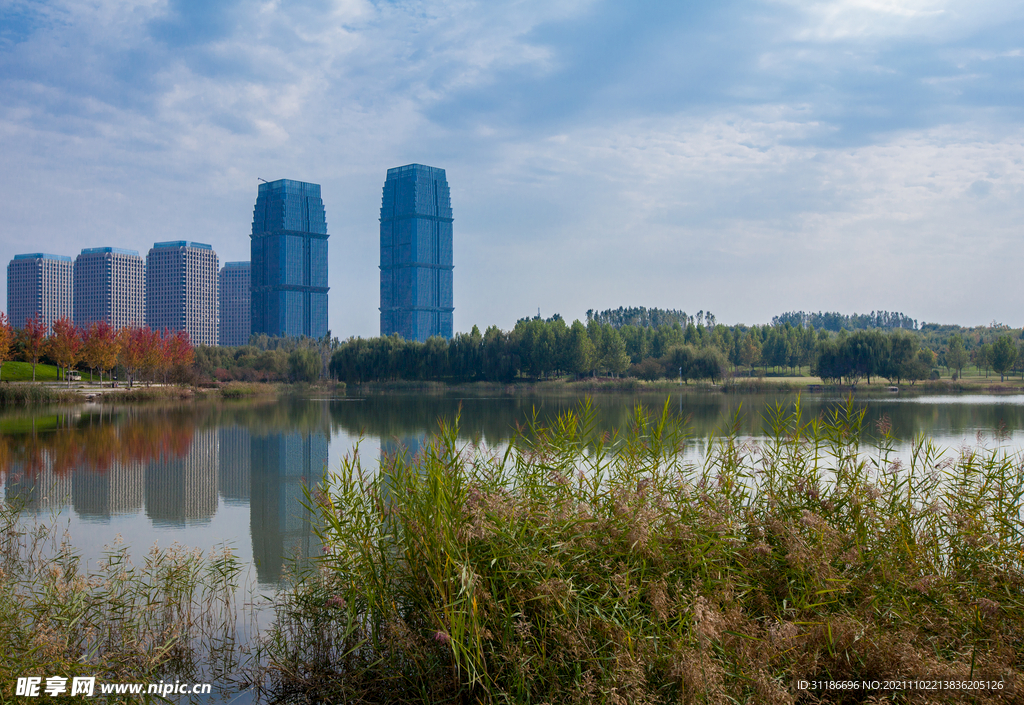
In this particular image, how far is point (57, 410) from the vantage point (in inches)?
1362

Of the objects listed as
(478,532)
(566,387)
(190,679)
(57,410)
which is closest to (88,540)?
(190,679)

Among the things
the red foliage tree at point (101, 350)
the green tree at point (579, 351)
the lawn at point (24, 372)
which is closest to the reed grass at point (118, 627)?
the red foliage tree at point (101, 350)

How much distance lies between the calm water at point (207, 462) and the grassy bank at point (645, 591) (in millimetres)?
868

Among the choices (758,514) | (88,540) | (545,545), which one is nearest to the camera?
(545,545)

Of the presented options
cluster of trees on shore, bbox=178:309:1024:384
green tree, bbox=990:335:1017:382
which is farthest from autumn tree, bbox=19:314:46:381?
green tree, bbox=990:335:1017:382

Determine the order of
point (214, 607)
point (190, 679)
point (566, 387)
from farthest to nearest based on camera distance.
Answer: point (566, 387)
point (214, 607)
point (190, 679)

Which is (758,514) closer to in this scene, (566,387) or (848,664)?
(848,664)

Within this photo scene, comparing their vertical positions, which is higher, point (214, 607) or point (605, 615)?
point (605, 615)

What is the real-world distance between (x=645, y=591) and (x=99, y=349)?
5715cm

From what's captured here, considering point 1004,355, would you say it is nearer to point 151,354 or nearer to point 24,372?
point 151,354

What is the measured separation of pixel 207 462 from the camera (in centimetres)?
1777

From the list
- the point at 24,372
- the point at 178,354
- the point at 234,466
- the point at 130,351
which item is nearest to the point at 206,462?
the point at 234,466

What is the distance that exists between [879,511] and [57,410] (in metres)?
38.9

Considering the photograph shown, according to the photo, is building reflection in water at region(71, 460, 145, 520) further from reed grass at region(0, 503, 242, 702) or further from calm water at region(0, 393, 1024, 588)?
reed grass at region(0, 503, 242, 702)
